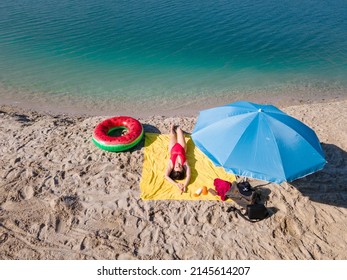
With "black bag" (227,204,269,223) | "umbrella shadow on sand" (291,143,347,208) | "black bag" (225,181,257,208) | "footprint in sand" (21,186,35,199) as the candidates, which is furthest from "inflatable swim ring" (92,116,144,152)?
"umbrella shadow on sand" (291,143,347,208)

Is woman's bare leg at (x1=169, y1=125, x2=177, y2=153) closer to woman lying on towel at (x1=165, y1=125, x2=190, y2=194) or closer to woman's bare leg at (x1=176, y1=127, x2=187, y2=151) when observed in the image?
woman lying on towel at (x1=165, y1=125, x2=190, y2=194)

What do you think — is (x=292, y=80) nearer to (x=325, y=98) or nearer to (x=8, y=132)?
(x=325, y=98)

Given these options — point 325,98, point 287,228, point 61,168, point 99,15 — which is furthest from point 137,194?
point 99,15

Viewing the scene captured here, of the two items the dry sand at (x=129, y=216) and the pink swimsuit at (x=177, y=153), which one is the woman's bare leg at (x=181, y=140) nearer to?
the pink swimsuit at (x=177, y=153)

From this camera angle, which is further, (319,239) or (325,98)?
(325,98)

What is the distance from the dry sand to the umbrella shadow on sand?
0.08ft

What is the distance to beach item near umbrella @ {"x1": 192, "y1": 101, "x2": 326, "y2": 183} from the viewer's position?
508cm

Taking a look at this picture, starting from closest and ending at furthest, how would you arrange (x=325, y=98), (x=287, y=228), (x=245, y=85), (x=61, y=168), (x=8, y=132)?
(x=287, y=228) → (x=61, y=168) → (x=8, y=132) → (x=325, y=98) → (x=245, y=85)

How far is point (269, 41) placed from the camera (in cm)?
1791

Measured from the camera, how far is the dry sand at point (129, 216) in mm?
5320

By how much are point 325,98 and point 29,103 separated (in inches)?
531

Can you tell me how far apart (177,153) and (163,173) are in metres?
0.65

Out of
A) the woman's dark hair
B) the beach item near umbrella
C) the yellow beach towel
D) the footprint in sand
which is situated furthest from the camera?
the woman's dark hair

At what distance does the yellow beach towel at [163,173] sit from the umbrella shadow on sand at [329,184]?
1784 mm
